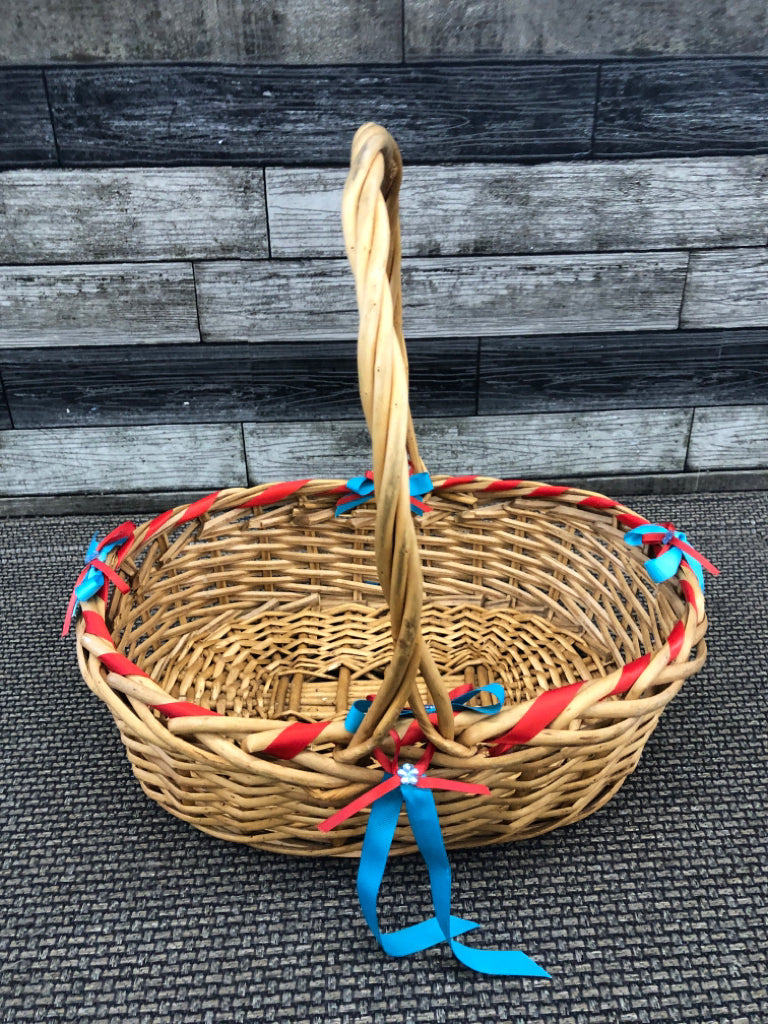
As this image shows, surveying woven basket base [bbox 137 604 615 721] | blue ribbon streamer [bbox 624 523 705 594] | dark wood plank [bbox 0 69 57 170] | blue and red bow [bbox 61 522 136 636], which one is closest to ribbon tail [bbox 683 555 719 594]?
blue ribbon streamer [bbox 624 523 705 594]

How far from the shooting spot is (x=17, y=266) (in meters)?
1.09

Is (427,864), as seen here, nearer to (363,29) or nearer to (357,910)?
(357,910)

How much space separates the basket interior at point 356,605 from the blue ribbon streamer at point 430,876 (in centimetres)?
22

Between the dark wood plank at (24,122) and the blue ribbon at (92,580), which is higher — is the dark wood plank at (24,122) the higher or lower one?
the higher one

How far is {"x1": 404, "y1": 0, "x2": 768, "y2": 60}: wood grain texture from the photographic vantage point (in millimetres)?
991

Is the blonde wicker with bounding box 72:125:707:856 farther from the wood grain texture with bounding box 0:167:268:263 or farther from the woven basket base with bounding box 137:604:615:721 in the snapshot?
the wood grain texture with bounding box 0:167:268:263

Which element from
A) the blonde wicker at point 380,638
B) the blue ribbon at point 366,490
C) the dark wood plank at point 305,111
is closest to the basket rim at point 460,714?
the blonde wicker at point 380,638

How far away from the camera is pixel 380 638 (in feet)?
2.93

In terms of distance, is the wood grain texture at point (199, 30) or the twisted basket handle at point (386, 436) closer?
the twisted basket handle at point (386, 436)

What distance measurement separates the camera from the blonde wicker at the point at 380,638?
484 millimetres

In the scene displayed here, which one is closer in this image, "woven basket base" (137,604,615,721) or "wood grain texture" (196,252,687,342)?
"woven basket base" (137,604,615,721)

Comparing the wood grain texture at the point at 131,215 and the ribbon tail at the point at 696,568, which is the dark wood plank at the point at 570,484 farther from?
the ribbon tail at the point at 696,568

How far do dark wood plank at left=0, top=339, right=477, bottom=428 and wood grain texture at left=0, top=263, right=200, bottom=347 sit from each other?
0.07 feet

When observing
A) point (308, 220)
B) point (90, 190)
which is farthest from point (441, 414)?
point (90, 190)
